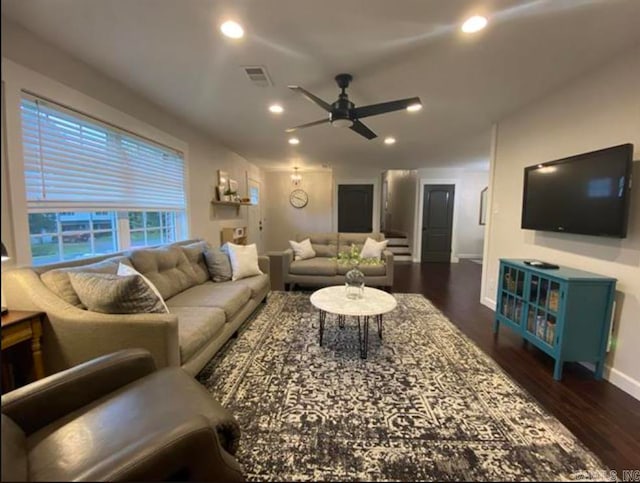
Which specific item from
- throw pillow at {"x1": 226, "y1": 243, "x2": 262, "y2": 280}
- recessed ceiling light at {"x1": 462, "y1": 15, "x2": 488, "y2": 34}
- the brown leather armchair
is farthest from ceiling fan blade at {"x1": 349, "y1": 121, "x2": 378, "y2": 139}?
the brown leather armchair

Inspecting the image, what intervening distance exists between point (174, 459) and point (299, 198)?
23.5 ft

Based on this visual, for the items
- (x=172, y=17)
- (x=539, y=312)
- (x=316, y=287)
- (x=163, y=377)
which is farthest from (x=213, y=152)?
(x=539, y=312)

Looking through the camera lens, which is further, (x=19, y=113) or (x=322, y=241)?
(x=322, y=241)

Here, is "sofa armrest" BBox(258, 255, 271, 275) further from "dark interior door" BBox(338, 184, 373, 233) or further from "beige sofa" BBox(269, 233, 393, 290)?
"dark interior door" BBox(338, 184, 373, 233)

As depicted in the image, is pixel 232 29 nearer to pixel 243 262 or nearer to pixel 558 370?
pixel 243 262

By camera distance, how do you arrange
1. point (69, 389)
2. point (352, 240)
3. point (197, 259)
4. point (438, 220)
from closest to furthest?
point (69, 389), point (197, 259), point (352, 240), point (438, 220)

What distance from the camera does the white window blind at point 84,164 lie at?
197cm

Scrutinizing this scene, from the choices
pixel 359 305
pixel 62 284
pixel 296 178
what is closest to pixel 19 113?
pixel 62 284

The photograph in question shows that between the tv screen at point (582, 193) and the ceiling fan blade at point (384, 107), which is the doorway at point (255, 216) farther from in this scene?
the tv screen at point (582, 193)

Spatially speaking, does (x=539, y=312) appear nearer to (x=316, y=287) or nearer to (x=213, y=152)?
(x=316, y=287)

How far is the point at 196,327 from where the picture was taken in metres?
2.08

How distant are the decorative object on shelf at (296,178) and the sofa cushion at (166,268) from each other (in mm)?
4613

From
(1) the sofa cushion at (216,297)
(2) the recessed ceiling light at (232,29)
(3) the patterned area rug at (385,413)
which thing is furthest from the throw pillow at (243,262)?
(2) the recessed ceiling light at (232,29)

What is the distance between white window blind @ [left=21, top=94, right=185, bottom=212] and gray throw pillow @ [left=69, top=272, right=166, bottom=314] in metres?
0.67
